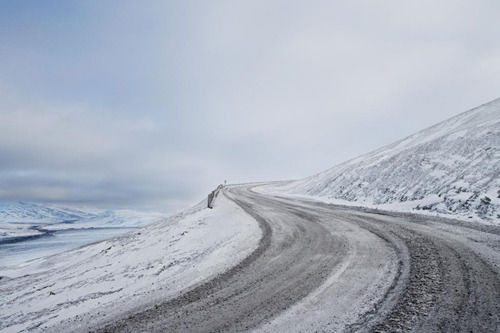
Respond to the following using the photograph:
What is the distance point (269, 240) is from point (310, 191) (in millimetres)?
24519

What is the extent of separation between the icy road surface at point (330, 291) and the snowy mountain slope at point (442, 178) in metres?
6.21

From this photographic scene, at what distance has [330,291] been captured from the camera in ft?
17.5

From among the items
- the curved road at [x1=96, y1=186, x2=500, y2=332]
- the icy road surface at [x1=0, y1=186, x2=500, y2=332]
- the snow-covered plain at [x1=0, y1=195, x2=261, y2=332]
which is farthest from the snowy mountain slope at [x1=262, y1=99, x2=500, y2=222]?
the snow-covered plain at [x1=0, y1=195, x2=261, y2=332]

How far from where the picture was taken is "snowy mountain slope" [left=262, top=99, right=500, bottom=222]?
14742 millimetres

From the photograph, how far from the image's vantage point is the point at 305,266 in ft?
22.6

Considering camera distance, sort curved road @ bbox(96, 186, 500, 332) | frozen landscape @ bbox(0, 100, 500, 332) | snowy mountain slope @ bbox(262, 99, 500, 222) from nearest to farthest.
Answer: curved road @ bbox(96, 186, 500, 332)
frozen landscape @ bbox(0, 100, 500, 332)
snowy mountain slope @ bbox(262, 99, 500, 222)

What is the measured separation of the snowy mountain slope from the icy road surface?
621 centimetres

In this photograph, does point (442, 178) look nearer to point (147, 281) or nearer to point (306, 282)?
point (306, 282)

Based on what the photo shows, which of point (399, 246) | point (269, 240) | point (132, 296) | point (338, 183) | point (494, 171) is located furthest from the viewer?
point (338, 183)

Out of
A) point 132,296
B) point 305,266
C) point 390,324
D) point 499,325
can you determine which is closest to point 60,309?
point 132,296

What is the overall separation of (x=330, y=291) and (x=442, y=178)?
1751 centimetres

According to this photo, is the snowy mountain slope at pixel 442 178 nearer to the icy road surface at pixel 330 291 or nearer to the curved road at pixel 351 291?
the icy road surface at pixel 330 291

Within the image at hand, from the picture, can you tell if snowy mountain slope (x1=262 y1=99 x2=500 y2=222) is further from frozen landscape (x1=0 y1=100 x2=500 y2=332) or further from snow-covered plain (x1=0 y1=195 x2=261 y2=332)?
snow-covered plain (x1=0 y1=195 x2=261 y2=332)

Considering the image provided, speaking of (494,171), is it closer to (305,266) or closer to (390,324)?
(305,266)
